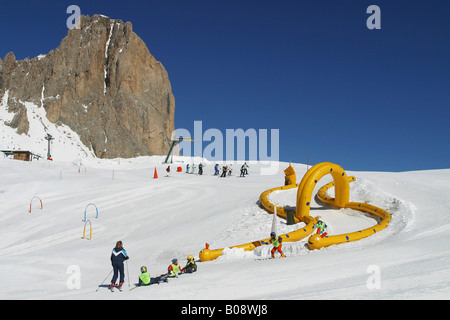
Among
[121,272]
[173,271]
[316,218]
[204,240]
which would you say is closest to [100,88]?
[204,240]

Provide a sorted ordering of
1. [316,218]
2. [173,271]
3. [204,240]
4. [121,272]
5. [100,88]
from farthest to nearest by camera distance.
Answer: [100,88], [204,240], [316,218], [173,271], [121,272]

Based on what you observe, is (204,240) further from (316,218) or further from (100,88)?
(100,88)

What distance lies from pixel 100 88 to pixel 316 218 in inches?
3896

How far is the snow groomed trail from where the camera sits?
1092 centimetres

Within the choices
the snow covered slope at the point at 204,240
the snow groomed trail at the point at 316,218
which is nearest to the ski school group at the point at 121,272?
the snow covered slope at the point at 204,240

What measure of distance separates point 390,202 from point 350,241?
5.86 metres

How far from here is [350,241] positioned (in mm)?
10914

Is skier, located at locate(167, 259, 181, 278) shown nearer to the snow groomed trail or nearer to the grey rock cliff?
the snow groomed trail

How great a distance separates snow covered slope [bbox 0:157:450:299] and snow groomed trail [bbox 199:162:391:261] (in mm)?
318

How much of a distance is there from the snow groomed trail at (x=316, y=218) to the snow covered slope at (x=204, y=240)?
0.32 metres

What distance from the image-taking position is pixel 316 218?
13.5 m

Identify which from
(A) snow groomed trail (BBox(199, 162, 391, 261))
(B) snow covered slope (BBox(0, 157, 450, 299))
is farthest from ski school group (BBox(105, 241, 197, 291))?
(A) snow groomed trail (BBox(199, 162, 391, 261))

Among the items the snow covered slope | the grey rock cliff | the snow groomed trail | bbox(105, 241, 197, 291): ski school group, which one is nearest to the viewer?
the snow covered slope
